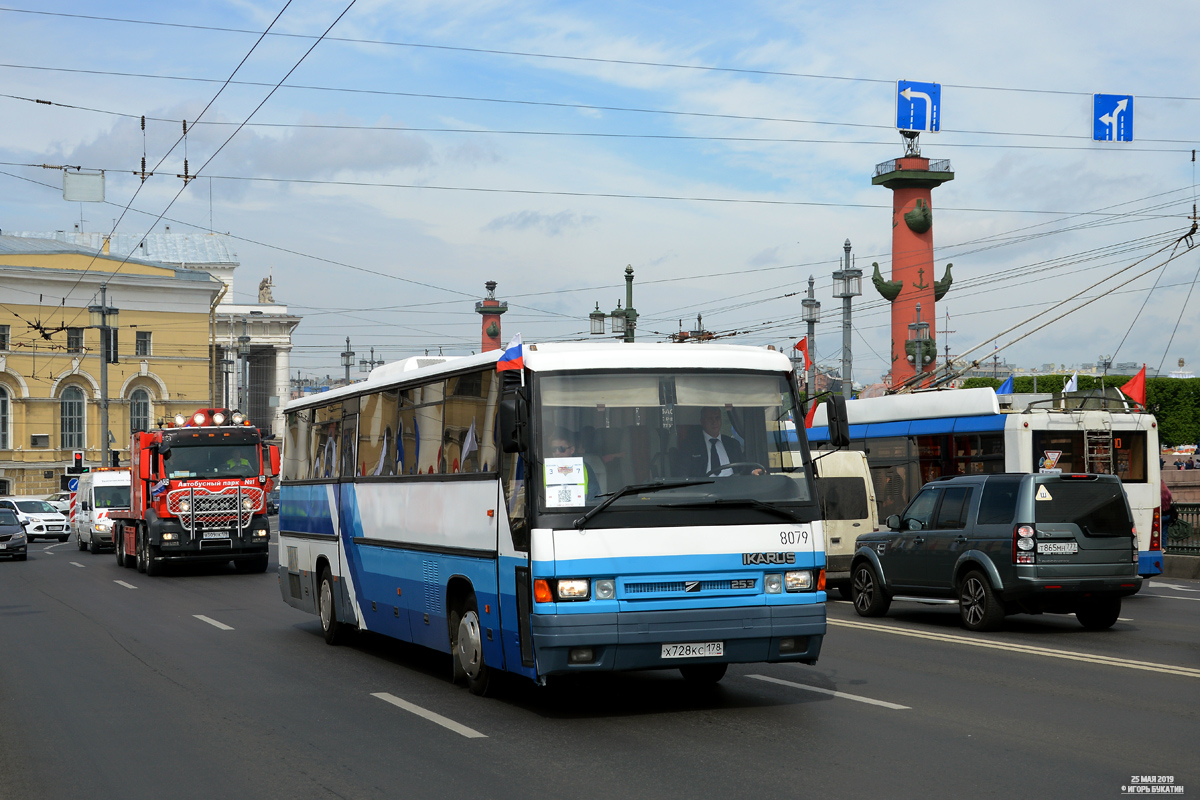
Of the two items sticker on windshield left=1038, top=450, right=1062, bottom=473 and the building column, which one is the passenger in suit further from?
the building column

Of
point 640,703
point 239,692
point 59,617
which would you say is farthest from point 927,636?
point 59,617

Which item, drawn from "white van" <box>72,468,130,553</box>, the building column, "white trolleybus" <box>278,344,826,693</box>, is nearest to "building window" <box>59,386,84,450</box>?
the building column

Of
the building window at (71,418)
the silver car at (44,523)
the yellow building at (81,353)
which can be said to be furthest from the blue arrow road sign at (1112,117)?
the building window at (71,418)

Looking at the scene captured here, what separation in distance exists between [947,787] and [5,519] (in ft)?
116

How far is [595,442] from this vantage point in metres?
9.36

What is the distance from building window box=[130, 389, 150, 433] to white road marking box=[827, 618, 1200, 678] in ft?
241

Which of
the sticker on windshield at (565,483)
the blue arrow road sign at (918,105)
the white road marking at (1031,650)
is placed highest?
the blue arrow road sign at (918,105)

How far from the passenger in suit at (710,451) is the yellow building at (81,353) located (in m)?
70.6

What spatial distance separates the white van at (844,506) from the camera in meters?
20.5

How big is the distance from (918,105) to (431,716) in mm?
40764

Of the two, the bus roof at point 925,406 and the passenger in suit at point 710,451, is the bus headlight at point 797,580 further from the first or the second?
the bus roof at point 925,406

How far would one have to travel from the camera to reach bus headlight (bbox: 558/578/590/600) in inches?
357

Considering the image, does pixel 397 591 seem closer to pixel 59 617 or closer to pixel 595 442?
pixel 595 442

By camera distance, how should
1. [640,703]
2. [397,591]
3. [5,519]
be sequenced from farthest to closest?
[5,519], [397,591], [640,703]
